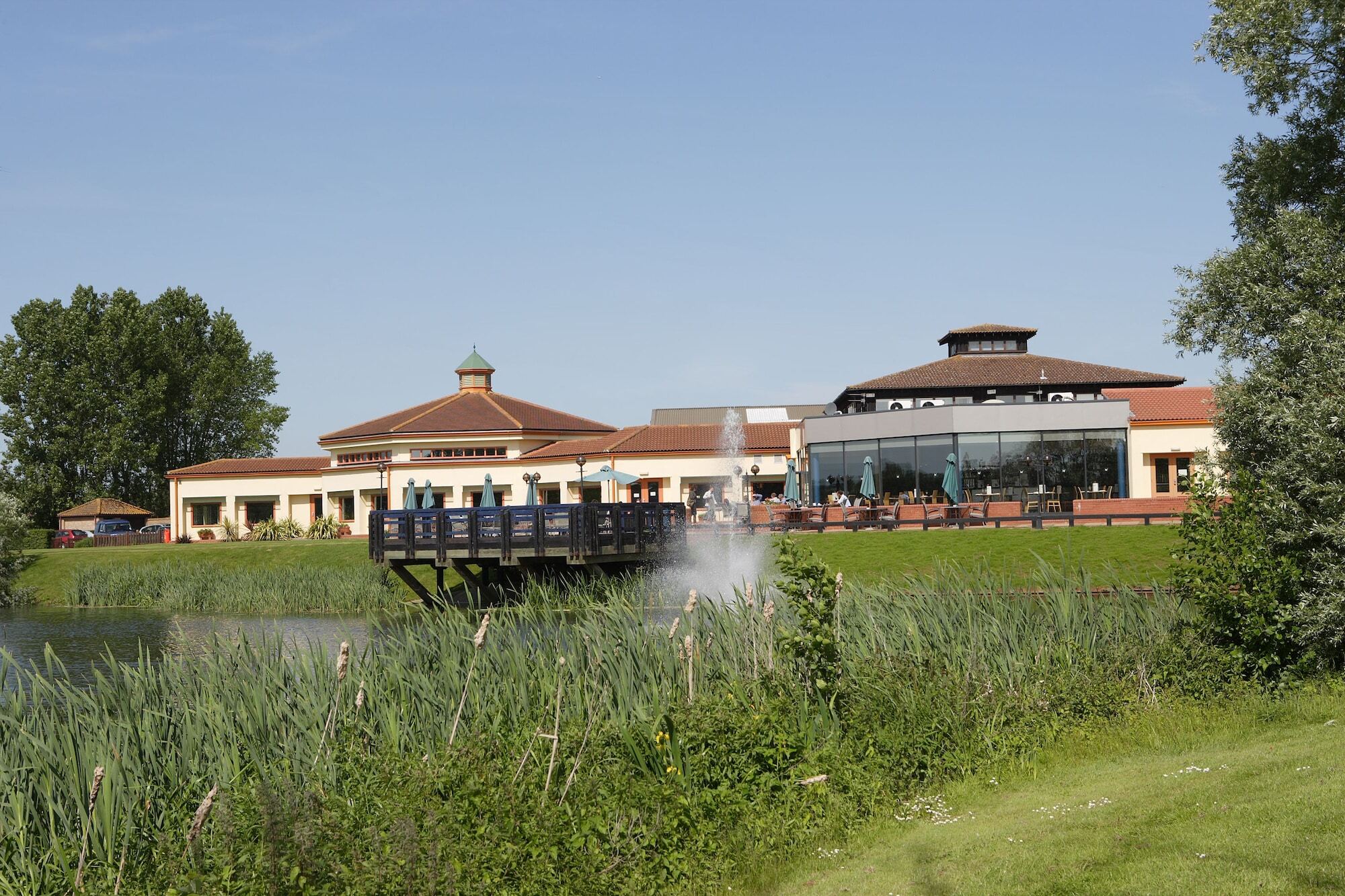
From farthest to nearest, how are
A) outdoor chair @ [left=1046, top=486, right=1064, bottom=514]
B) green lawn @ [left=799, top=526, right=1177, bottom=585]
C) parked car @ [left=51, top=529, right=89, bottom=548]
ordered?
parked car @ [left=51, top=529, right=89, bottom=548]
outdoor chair @ [left=1046, top=486, right=1064, bottom=514]
green lawn @ [left=799, top=526, right=1177, bottom=585]

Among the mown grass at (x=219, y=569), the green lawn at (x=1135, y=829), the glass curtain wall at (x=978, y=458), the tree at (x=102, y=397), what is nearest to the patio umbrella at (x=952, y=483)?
the glass curtain wall at (x=978, y=458)

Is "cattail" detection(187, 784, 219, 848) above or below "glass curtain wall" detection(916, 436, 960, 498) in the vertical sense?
below

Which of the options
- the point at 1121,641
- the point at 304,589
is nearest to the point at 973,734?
the point at 1121,641

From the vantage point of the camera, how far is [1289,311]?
12625mm

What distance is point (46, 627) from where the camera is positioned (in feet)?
89.9

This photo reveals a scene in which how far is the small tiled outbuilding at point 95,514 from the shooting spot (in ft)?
190

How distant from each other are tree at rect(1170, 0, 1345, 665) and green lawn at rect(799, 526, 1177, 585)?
10.5 m

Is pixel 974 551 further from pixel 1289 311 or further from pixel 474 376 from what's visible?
pixel 474 376

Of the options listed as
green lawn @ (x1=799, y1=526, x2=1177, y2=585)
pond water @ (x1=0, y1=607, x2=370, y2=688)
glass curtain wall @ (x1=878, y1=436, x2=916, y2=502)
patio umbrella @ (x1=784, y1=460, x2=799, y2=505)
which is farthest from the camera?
glass curtain wall @ (x1=878, y1=436, x2=916, y2=502)

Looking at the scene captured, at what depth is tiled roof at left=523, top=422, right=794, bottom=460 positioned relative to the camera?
46.8m

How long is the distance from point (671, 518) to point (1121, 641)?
18.9m

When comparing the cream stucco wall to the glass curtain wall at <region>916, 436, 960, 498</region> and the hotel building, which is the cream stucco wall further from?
the glass curtain wall at <region>916, 436, 960, 498</region>

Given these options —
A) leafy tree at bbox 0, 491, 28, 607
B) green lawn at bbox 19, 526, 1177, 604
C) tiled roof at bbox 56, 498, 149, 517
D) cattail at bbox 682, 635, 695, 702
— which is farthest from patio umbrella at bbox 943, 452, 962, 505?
tiled roof at bbox 56, 498, 149, 517

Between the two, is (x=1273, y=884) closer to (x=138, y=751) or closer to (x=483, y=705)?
(x=483, y=705)
